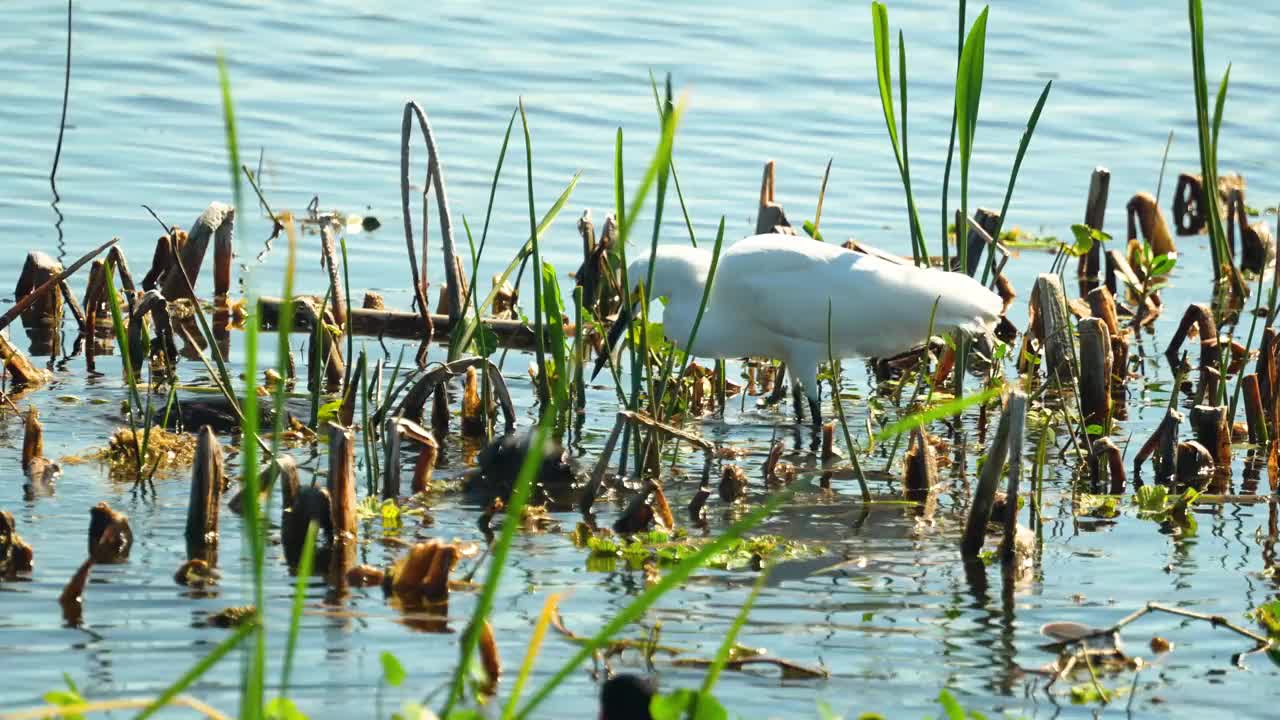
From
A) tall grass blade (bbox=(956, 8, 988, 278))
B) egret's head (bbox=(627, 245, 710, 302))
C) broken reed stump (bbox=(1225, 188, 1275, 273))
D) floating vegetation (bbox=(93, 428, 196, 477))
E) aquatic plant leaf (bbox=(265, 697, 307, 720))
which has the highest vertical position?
tall grass blade (bbox=(956, 8, 988, 278))

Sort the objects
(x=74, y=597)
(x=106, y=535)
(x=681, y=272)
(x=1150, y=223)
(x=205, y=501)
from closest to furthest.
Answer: (x=74, y=597) → (x=106, y=535) → (x=205, y=501) → (x=681, y=272) → (x=1150, y=223)

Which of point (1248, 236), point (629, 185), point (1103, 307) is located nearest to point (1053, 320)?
point (1103, 307)

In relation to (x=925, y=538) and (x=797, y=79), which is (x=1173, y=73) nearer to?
(x=797, y=79)

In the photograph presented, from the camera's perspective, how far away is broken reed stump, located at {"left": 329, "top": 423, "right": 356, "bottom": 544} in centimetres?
461

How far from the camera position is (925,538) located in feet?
16.9

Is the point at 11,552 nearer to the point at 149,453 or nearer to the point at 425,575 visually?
the point at 425,575

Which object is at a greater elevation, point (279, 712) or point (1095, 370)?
point (1095, 370)

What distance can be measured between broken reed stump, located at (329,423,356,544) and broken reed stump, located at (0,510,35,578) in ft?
2.47

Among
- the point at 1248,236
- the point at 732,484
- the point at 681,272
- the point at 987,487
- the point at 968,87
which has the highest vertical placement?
the point at 968,87

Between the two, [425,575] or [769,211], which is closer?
[425,575]

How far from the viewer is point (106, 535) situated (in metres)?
4.43

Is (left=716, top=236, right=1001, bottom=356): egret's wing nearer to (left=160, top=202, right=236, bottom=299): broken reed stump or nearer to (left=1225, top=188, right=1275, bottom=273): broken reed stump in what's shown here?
(left=160, top=202, right=236, bottom=299): broken reed stump

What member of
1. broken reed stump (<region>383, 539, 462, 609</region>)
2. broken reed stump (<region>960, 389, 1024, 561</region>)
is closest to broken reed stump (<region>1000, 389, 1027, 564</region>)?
broken reed stump (<region>960, 389, 1024, 561</region>)

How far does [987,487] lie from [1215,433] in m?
1.52
